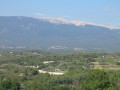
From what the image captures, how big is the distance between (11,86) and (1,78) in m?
7.54

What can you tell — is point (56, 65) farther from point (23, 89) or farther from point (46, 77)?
point (23, 89)

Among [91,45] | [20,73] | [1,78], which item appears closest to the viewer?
[1,78]

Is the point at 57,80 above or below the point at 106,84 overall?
below


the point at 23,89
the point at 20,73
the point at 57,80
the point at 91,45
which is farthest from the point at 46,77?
the point at 91,45

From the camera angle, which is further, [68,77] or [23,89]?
[68,77]

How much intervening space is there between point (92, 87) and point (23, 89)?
43.0 feet

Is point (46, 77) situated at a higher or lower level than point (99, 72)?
lower

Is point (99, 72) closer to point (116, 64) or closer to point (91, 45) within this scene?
point (116, 64)

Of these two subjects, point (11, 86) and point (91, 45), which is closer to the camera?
point (11, 86)

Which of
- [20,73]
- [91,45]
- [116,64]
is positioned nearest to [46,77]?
[20,73]

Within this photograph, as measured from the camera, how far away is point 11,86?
39156mm

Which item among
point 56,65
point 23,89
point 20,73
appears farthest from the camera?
point 56,65

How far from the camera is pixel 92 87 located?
2883 cm

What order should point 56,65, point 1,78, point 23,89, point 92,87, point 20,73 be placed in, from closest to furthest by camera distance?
point 92,87
point 23,89
point 1,78
point 20,73
point 56,65
